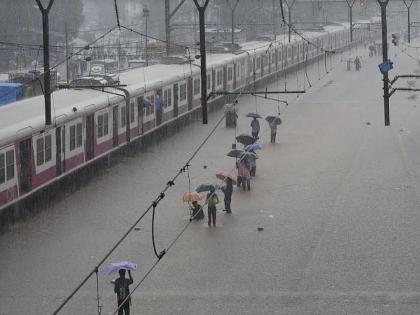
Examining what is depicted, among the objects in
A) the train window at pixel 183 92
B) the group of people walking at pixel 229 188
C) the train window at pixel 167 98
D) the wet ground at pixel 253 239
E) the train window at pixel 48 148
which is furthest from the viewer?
the train window at pixel 183 92

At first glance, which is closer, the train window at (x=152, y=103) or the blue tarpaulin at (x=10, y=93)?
the train window at (x=152, y=103)

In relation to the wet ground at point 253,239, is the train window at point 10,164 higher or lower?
higher

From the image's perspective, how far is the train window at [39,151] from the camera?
20016mm

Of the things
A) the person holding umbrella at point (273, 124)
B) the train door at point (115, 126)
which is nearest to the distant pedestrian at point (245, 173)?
the train door at point (115, 126)

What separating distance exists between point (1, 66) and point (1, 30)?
239 centimetres

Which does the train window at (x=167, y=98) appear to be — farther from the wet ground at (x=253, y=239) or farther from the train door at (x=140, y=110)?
the train door at (x=140, y=110)

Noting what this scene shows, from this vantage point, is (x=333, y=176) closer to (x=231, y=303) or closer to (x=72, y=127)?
(x=72, y=127)

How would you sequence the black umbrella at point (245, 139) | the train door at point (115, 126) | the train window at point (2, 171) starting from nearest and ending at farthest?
1. the train window at point (2, 171)
2. the black umbrella at point (245, 139)
3. the train door at point (115, 126)

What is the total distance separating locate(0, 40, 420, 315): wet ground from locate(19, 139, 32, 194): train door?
76cm

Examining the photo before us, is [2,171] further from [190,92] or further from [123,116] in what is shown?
[190,92]

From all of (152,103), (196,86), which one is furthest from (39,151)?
(196,86)

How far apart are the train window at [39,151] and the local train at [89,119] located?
0.07 feet

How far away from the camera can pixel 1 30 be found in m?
59.5

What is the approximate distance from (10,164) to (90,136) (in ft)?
16.8
